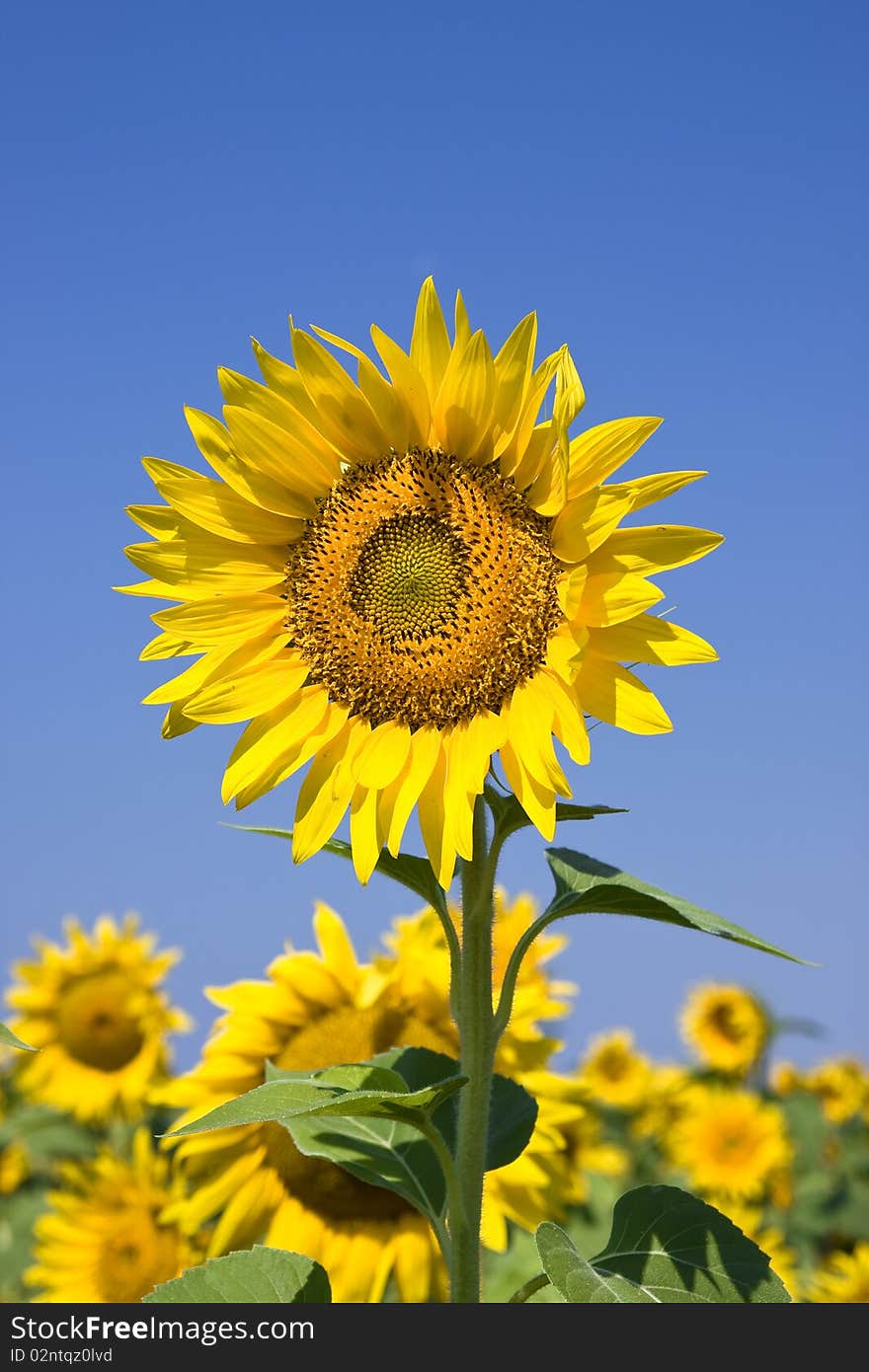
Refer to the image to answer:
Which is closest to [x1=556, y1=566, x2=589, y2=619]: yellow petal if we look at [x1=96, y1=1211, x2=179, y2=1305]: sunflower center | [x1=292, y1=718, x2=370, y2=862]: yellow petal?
[x1=292, y1=718, x2=370, y2=862]: yellow petal

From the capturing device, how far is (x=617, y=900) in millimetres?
2918

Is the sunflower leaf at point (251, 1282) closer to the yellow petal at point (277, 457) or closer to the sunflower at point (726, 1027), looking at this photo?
the yellow petal at point (277, 457)

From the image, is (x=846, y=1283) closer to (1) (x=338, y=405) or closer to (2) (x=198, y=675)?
(2) (x=198, y=675)

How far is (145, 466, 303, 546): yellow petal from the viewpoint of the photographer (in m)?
3.11

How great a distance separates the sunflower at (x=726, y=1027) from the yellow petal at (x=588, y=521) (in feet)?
27.4

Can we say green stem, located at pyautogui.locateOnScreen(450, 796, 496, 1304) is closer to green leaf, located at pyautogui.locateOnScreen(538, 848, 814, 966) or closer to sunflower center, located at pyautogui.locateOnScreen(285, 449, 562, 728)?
green leaf, located at pyautogui.locateOnScreen(538, 848, 814, 966)

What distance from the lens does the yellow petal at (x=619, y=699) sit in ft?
8.69

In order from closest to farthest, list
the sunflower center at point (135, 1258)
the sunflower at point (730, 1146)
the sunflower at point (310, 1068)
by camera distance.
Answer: the sunflower at point (310, 1068)
the sunflower center at point (135, 1258)
the sunflower at point (730, 1146)

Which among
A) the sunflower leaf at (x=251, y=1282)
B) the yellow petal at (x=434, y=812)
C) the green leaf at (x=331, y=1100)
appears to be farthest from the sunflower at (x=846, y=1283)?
the yellow petal at (x=434, y=812)

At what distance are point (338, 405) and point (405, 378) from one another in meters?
0.20

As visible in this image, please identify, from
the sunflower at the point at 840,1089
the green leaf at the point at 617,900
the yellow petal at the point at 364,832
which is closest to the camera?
the green leaf at the point at 617,900

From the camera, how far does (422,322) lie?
2.78 m

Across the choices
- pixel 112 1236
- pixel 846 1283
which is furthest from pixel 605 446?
pixel 846 1283
